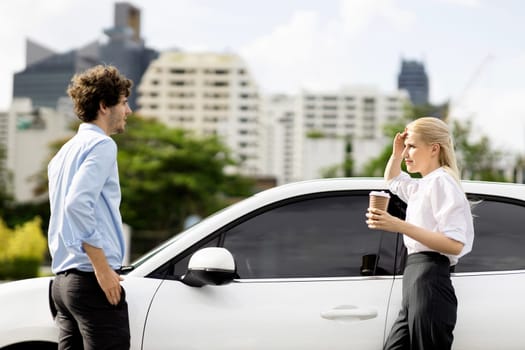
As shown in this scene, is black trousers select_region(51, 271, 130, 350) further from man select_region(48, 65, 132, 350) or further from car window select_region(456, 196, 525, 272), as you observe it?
car window select_region(456, 196, 525, 272)

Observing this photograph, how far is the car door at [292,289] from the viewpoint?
330 centimetres

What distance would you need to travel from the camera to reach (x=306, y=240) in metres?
3.51

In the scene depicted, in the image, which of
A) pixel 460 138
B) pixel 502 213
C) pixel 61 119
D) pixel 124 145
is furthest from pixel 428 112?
pixel 502 213

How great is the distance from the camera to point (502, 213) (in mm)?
3568

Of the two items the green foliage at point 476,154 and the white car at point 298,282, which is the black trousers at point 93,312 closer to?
the white car at point 298,282

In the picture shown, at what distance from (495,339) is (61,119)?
9573 centimetres

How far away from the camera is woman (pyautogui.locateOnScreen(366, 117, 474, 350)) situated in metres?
3.10

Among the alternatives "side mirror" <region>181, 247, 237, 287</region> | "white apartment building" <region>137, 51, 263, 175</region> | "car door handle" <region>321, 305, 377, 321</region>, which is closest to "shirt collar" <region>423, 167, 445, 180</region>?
"car door handle" <region>321, 305, 377, 321</region>

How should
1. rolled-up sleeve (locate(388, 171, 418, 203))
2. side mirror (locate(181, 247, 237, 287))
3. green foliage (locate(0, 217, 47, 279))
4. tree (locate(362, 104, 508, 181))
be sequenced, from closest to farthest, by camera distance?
side mirror (locate(181, 247, 237, 287)), rolled-up sleeve (locate(388, 171, 418, 203)), green foliage (locate(0, 217, 47, 279)), tree (locate(362, 104, 508, 181))

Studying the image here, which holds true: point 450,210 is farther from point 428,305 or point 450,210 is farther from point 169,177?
point 169,177

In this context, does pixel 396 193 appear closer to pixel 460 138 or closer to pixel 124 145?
pixel 460 138

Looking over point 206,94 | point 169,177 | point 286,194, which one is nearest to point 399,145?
point 286,194

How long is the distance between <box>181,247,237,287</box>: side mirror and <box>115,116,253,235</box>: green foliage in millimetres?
54249

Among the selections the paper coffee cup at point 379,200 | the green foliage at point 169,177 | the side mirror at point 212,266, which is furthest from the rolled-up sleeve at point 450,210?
the green foliage at point 169,177
